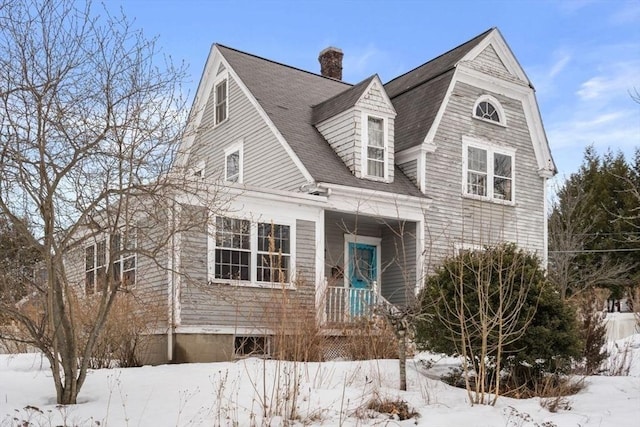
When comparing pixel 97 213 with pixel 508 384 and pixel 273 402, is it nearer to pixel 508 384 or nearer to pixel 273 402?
pixel 273 402

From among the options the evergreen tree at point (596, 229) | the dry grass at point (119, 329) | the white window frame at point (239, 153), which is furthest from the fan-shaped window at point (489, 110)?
the dry grass at point (119, 329)

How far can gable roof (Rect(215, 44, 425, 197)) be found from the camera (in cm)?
1493

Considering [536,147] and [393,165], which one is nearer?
[393,165]

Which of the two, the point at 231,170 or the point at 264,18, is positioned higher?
the point at 264,18

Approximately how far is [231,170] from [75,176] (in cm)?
1086

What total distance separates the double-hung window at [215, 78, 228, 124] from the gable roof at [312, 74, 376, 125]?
2.48m

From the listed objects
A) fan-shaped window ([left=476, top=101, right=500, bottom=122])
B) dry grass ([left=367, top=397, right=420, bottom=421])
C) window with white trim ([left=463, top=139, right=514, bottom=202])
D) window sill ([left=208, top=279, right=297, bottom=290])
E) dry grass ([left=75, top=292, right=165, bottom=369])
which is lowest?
dry grass ([left=367, top=397, right=420, bottom=421])

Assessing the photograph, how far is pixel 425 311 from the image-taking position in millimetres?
9258

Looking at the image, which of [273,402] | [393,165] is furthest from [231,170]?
[273,402]

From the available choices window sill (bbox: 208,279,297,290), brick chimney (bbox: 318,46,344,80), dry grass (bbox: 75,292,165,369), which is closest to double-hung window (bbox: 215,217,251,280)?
window sill (bbox: 208,279,297,290)

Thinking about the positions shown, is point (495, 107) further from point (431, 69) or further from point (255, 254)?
point (255, 254)

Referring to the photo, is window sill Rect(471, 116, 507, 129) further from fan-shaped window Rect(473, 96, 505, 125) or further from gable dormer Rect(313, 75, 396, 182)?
gable dormer Rect(313, 75, 396, 182)

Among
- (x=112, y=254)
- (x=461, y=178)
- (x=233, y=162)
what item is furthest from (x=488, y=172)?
(x=112, y=254)

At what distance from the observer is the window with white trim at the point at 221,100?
18.0 metres
